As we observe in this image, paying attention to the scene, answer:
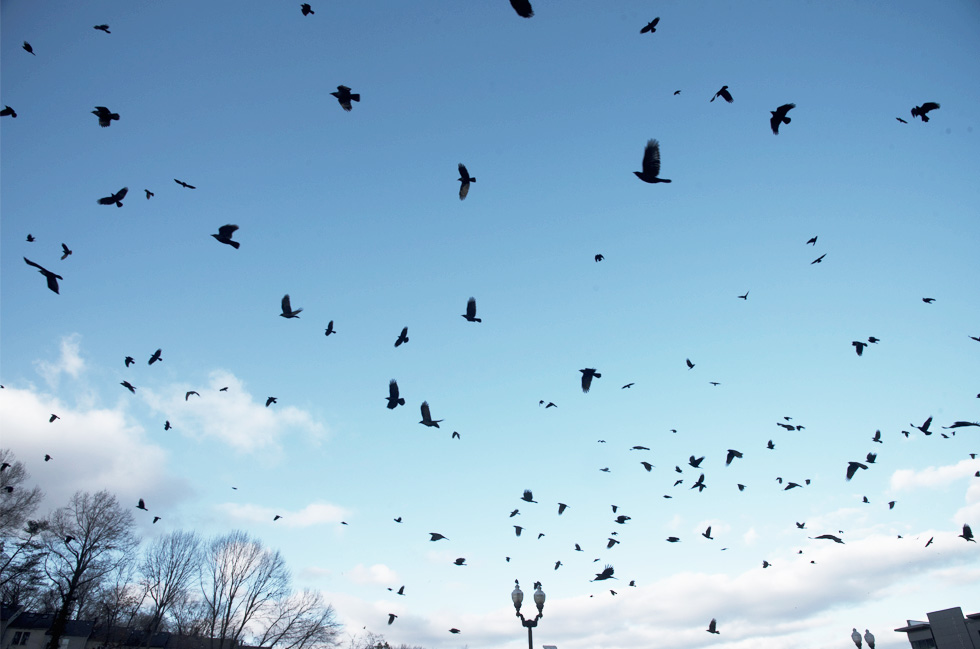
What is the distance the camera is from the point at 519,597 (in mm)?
13133

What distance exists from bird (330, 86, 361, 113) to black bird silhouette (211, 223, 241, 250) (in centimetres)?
384

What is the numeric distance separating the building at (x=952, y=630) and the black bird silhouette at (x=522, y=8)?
4552 cm

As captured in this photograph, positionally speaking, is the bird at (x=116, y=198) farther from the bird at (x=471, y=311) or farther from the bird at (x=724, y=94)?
the bird at (x=724, y=94)

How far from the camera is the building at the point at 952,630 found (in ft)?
108

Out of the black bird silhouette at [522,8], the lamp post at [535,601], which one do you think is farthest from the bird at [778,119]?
the lamp post at [535,601]

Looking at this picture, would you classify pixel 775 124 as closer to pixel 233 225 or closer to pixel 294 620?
pixel 233 225

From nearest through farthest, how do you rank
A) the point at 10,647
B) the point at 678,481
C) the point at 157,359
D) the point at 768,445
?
the point at 157,359 < the point at 768,445 < the point at 678,481 < the point at 10,647

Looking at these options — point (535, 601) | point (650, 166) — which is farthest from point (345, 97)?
point (535, 601)

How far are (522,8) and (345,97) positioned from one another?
5.73m

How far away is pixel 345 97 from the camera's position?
12.4m

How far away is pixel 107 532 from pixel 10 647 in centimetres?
2328

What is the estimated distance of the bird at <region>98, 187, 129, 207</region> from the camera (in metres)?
12.6

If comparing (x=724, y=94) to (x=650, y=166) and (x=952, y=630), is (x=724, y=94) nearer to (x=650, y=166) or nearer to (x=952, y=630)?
(x=650, y=166)

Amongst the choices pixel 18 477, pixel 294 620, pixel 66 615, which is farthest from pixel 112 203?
pixel 66 615
